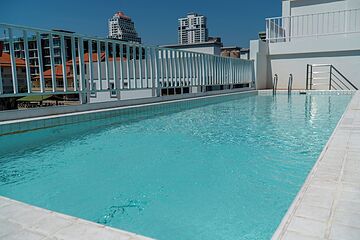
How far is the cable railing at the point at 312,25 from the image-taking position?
1417 centimetres

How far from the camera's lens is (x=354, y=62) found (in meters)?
13.4

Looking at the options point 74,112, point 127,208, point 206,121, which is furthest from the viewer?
point 206,121

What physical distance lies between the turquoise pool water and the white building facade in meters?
10.4

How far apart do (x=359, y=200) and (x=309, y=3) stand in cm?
1675

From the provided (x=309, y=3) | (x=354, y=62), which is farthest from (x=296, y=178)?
(x=309, y=3)

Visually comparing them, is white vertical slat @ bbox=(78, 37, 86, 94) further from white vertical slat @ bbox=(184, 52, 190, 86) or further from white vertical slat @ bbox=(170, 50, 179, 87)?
white vertical slat @ bbox=(184, 52, 190, 86)

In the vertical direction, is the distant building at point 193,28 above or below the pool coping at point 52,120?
above

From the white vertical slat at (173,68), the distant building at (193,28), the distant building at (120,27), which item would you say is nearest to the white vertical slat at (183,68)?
the white vertical slat at (173,68)

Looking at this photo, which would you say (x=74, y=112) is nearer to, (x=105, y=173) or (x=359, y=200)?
(x=105, y=173)

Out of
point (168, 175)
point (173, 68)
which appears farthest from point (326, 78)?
point (168, 175)

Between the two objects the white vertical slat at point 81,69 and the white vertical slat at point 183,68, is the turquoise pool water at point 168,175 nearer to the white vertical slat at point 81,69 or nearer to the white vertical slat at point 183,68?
the white vertical slat at point 81,69

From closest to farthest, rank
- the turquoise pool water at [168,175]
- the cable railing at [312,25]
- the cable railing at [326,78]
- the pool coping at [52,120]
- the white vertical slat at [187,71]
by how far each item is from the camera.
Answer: the turquoise pool water at [168,175] < the pool coping at [52,120] < the white vertical slat at [187,71] < the cable railing at [326,78] < the cable railing at [312,25]

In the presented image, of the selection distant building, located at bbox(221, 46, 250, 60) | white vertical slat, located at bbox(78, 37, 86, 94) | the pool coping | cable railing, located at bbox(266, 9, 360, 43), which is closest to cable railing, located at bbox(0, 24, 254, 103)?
white vertical slat, located at bbox(78, 37, 86, 94)

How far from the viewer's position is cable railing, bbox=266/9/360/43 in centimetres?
1417
